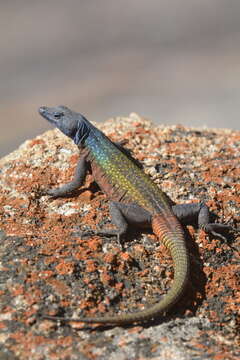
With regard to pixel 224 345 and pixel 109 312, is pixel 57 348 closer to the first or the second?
pixel 109 312

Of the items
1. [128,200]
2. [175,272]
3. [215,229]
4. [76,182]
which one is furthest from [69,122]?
[175,272]

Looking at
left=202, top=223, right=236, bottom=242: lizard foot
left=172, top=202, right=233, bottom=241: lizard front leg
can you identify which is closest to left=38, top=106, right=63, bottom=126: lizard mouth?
left=172, top=202, right=233, bottom=241: lizard front leg

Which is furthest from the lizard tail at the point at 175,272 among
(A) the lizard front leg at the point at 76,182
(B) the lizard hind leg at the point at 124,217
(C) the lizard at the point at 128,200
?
(A) the lizard front leg at the point at 76,182

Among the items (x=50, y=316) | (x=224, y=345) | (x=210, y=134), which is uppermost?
(x=210, y=134)

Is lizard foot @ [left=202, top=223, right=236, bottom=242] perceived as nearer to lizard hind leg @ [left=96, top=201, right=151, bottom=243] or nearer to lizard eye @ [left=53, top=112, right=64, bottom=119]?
lizard hind leg @ [left=96, top=201, right=151, bottom=243]

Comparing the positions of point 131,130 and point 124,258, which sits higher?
point 131,130

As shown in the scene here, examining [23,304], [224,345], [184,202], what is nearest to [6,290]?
[23,304]

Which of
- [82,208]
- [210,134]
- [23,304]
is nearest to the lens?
[23,304]
